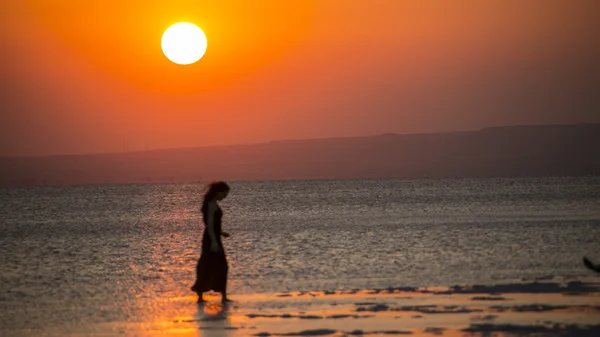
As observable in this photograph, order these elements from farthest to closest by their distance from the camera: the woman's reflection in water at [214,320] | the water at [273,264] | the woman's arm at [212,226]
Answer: the water at [273,264], the woman's arm at [212,226], the woman's reflection in water at [214,320]

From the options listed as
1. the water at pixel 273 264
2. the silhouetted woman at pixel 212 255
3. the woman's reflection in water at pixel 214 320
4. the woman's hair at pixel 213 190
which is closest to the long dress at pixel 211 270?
the silhouetted woman at pixel 212 255

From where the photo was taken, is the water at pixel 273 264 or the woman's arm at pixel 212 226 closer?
the woman's arm at pixel 212 226

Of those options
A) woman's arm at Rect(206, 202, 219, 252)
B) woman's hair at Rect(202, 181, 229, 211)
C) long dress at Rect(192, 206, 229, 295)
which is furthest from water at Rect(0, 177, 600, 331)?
woman's hair at Rect(202, 181, 229, 211)

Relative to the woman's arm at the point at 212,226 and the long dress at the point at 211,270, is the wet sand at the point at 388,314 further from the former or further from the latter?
the woman's arm at the point at 212,226

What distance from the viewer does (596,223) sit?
44844mm

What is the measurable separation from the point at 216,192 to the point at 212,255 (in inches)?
37.7

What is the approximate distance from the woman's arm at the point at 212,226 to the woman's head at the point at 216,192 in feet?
0.30

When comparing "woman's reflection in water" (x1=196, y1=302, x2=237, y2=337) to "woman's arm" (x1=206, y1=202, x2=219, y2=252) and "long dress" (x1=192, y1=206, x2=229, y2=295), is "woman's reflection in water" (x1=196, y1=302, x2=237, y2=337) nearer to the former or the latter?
"long dress" (x1=192, y1=206, x2=229, y2=295)

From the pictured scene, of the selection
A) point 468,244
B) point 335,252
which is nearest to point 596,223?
point 468,244

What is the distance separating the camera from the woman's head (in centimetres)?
1568

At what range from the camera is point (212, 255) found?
15695 millimetres

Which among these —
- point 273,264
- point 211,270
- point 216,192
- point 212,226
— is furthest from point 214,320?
point 273,264

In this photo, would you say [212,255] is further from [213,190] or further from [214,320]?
[214,320]

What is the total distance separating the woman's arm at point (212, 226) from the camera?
15641 mm
